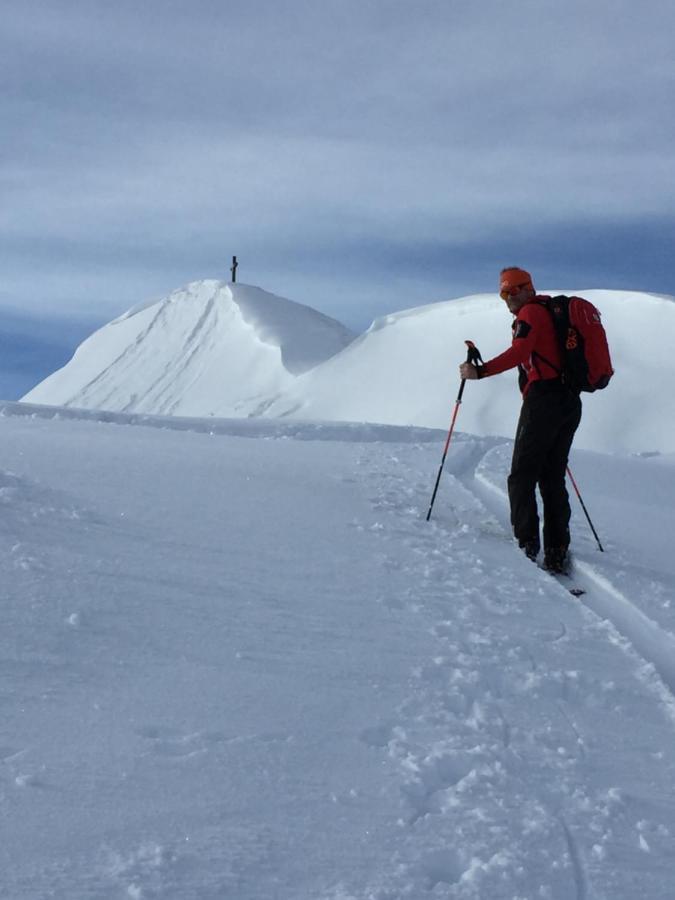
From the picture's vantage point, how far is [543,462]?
20.1 ft

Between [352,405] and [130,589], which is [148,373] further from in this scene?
[130,589]

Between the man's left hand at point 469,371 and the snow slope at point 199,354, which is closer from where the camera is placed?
the man's left hand at point 469,371

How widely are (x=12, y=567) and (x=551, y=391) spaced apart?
3.49 m

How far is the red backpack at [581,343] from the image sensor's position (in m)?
5.80

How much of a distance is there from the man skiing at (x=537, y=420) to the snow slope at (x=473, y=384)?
1843 cm

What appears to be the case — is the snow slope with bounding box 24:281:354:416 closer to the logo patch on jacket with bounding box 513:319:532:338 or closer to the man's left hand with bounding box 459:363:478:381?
the man's left hand with bounding box 459:363:478:381

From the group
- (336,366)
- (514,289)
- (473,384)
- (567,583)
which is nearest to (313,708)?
(567,583)

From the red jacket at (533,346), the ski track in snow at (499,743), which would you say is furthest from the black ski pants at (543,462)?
the ski track in snow at (499,743)

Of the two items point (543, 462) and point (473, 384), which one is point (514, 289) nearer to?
point (543, 462)

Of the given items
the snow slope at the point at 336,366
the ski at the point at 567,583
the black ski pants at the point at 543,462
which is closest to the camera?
the ski at the point at 567,583

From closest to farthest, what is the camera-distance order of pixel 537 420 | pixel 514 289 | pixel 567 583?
pixel 567 583 < pixel 537 420 < pixel 514 289

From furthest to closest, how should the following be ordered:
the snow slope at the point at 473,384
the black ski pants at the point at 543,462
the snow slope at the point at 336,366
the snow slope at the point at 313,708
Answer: the snow slope at the point at 336,366 → the snow slope at the point at 473,384 → the black ski pants at the point at 543,462 → the snow slope at the point at 313,708

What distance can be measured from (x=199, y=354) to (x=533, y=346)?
36.5 meters

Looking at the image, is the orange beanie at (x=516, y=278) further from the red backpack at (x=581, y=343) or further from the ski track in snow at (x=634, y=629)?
the ski track in snow at (x=634, y=629)
